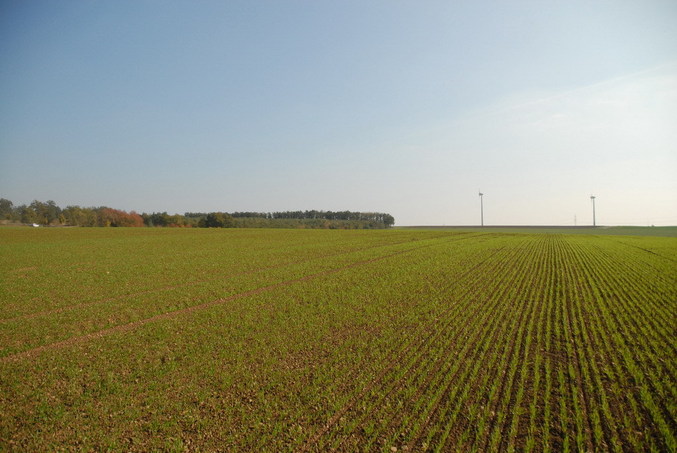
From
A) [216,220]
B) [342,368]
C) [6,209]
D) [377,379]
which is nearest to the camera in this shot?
[377,379]

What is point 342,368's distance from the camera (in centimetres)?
850

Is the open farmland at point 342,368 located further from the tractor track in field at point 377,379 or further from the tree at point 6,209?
the tree at point 6,209

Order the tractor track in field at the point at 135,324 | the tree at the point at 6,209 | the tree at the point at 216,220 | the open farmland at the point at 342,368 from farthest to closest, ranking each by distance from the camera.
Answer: the tree at the point at 6,209 < the tree at the point at 216,220 < the tractor track in field at the point at 135,324 < the open farmland at the point at 342,368

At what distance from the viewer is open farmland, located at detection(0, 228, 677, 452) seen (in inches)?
236

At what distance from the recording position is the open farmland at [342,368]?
5984 millimetres

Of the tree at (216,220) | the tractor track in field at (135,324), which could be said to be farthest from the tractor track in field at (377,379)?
the tree at (216,220)

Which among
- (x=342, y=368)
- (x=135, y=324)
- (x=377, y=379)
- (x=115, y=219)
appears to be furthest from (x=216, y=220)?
(x=377, y=379)

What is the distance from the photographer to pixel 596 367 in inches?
329

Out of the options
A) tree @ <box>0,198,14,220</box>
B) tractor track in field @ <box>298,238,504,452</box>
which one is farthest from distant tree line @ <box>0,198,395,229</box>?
tractor track in field @ <box>298,238,504,452</box>

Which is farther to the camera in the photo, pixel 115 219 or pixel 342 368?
pixel 115 219

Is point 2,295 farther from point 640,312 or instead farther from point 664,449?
point 640,312

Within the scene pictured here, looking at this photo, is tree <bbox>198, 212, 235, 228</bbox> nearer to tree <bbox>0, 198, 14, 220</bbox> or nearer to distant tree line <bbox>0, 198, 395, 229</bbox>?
distant tree line <bbox>0, 198, 395, 229</bbox>

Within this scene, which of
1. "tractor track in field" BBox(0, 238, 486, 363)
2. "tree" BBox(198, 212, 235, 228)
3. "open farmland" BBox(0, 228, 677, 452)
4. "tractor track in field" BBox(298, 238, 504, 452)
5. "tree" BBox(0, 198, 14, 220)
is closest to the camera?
"tractor track in field" BBox(298, 238, 504, 452)

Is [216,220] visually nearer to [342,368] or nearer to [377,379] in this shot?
[342,368]
